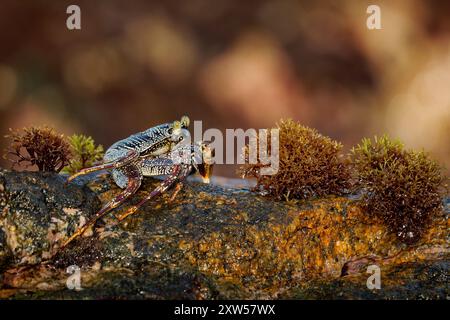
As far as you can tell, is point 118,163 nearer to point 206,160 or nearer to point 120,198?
point 120,198

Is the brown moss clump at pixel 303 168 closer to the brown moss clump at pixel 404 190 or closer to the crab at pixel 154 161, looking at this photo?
the brown moss clump at pixel 404 190

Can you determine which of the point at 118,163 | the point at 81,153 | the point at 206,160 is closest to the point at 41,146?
the point at 81,153

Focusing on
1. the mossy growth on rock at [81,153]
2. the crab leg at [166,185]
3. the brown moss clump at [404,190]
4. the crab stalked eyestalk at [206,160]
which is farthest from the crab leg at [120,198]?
the brown moss clump at [404,190]

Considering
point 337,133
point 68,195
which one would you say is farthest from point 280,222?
point 337,133

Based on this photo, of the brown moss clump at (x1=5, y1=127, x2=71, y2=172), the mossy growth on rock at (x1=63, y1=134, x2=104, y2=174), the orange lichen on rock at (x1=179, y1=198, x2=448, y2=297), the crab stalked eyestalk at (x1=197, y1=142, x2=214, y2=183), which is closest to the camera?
the orange lichen on rock at (x1=179, y1=198, x2=448, y2=297)

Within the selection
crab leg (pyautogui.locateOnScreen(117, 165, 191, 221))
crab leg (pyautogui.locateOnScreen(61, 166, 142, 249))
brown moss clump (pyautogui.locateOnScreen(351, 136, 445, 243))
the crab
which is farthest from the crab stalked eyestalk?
brown moss clump (pyautogui.locateOnScreen(351, 136, 445, 243))

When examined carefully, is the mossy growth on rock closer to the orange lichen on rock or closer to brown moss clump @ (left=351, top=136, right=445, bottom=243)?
the orange lichen on rock
